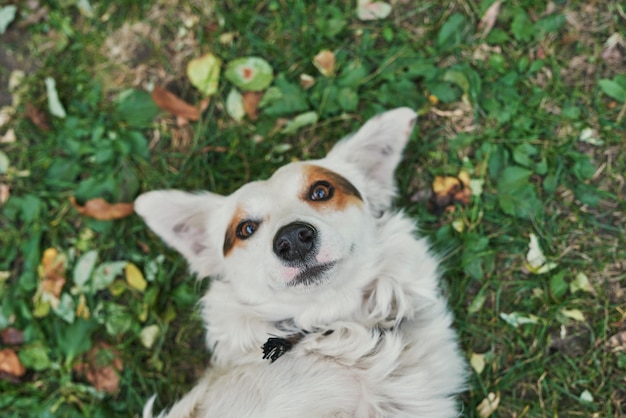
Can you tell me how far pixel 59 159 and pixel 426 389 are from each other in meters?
3.49

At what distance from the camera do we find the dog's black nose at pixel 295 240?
9.61 ft

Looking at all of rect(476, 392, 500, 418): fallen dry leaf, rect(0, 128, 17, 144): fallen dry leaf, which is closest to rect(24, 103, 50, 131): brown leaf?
rect(0, 128, 17, 144): fallen dry leaf

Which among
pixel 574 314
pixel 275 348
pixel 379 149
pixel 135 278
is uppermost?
pixel 379 149

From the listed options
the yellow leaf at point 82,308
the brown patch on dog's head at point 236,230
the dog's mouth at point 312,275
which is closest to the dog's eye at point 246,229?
the brown patch on dog's head at point 236,230

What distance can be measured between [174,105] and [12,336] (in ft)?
7.41

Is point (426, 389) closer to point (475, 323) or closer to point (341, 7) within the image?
point (475, 323)

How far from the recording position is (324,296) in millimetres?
3217

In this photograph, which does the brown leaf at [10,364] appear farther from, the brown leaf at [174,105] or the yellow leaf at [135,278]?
the brown leaf at [174,105]

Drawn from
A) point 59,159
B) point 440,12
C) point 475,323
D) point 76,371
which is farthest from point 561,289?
point 59,159

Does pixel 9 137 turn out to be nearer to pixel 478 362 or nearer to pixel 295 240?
pixel 295 240

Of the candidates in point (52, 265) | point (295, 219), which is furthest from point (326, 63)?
point (52, 265)

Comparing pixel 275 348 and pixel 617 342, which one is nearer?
pixel 275 348

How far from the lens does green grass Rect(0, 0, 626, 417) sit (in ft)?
13.0

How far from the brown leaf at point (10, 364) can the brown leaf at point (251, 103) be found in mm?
2661
